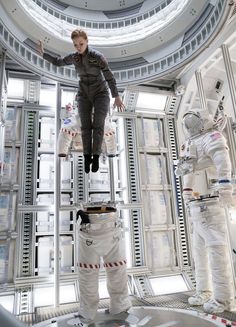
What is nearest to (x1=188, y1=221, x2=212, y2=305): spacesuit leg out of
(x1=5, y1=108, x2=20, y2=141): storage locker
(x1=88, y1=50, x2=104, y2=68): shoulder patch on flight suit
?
(x1=88, y1=50, x2=104, y2=68): shoulder patch on flight suit

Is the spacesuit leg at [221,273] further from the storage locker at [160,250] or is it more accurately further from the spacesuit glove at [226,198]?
the storage locker at [160,250]

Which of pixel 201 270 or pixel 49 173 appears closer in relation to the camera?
pixel 201 270

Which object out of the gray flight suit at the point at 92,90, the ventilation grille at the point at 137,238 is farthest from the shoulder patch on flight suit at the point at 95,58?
the ventilation grille at the point at 137,238

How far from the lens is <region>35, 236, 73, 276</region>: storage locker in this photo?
4.36 meters

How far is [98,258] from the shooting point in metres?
3.07

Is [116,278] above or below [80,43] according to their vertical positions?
below

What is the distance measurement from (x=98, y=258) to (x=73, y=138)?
5.82 ft

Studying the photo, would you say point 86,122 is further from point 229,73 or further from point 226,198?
point 229,73

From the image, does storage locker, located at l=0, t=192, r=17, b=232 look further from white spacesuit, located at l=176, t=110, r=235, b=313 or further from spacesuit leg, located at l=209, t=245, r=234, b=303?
spacesuit leg, located at l=209, t=245, r=234, b=303

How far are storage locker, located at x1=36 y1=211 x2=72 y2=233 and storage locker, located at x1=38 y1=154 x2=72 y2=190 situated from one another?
0.44 m

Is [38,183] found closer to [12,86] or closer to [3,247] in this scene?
[3,247]

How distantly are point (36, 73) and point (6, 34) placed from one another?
0.72 meters

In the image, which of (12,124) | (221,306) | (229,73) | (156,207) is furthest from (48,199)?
(229,73)

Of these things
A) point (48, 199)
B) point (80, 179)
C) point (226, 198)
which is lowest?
point (226, 198)
